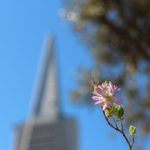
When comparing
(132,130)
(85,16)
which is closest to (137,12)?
(85,16)

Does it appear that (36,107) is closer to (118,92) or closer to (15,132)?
(15,132)

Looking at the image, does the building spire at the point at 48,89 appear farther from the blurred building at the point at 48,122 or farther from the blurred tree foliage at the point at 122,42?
the blurred tree foliage at the point at 122,42

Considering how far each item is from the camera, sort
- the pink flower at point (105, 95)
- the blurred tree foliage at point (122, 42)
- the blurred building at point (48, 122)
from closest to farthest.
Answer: the pink flower at point (105, 95), the blurred tree foliage at point (122, 42), the blurred building at point (48, 122)

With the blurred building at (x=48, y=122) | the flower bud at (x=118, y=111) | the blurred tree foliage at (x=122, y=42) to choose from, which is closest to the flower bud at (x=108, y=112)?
the flower bud at (x=118, y=111)

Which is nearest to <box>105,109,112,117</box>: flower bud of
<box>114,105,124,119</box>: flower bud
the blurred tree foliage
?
<box>114,105,124,119</box>: flower bud

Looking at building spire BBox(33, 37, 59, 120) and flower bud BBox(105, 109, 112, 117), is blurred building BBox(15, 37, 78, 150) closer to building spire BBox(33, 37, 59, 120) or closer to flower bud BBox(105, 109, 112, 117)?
building spire BBox(33, 37, 59, 120)

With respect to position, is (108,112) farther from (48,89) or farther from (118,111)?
(48,89)
